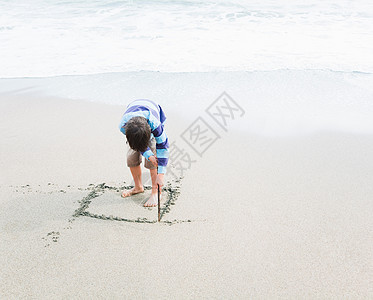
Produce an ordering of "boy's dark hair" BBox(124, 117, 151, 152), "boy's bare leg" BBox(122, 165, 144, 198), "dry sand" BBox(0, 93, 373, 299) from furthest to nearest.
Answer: "boy's bare leg" BBox(122, 165, 144, 198) < "boy's dark hair" BBox(124, 117, 151, 152) < "dry sand" BBox(0, 93, 373, 299)

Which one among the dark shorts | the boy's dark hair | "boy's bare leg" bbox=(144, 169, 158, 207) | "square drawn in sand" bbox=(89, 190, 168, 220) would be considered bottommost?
"square drawn in sand" bbox=(89, 190, 168, 220)

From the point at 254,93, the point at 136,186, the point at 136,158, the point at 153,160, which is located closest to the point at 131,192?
the point at 136,186

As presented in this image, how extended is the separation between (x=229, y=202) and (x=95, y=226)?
104 centimetres

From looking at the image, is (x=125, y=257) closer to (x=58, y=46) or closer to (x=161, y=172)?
(x=161, y=172)

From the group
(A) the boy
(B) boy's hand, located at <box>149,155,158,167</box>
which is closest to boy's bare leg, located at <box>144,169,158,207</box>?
(A) the boy

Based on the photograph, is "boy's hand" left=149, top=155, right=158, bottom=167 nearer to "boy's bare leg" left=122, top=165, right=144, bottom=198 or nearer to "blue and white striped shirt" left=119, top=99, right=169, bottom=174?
"blue and white striped shirt" left=119, top=99, right=169, bottom=174

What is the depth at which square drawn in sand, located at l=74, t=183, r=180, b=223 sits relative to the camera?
2959 mm

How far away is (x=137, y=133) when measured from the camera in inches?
99.3

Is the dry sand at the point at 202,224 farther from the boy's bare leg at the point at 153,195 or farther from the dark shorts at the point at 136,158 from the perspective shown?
the dark shorts at the point at 136,158

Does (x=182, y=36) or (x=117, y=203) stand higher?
(x=182, y=36)

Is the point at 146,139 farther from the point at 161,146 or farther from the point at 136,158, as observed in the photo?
the point at 136,158

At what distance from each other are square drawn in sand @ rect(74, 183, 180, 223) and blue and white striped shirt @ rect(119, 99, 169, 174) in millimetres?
329

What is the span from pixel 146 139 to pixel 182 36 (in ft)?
19.8

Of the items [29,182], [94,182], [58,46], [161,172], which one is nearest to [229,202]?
[161,172]
